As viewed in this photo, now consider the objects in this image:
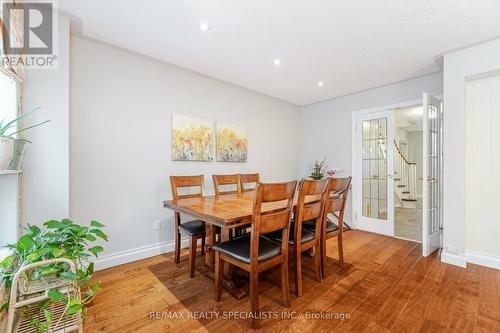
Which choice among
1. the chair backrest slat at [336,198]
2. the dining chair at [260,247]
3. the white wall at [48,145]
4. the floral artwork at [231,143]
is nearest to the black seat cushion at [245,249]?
the dining chair at [260,247]

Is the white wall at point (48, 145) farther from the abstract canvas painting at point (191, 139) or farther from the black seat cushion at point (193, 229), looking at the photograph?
the abstract canvas painting at point (191, 139)

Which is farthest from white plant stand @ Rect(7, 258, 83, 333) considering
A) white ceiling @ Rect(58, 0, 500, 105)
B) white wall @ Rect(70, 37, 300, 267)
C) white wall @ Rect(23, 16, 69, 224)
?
white ceiling @ Rect(58, 0, 500, 105)

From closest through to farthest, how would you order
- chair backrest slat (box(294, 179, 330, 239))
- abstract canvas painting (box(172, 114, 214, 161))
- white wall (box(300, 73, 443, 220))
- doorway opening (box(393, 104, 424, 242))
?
chair backrest slat (box(294, 179, 330, 239))
abstract canvas painting (box(172, 114, 214, 161))
white wall (box(300, 73, 443, 220))
doorway opening (box(393, 104, 424, 242))

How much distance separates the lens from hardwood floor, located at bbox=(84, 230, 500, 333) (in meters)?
1.55

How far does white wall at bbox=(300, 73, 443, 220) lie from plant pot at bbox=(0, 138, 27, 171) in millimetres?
4309

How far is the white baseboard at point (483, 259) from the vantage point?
2.44 m

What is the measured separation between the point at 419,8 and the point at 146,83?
9.41 feet

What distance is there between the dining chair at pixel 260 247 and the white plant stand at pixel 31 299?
0.93 metres

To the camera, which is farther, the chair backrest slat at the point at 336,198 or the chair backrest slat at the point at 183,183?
the chair backrest slat at the point at 183,183

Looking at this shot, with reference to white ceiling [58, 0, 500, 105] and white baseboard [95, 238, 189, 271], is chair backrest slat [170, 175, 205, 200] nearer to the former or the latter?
white baseboard [95, 238, 189, 271]

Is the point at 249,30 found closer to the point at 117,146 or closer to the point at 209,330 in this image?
the point at 117,146

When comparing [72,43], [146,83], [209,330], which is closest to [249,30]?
[146,83]

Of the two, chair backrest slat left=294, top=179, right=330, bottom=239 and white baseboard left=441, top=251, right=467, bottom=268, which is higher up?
chair backrest slat left=294, top=179, right=330, bottom=239

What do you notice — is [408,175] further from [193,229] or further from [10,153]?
[10,153]
